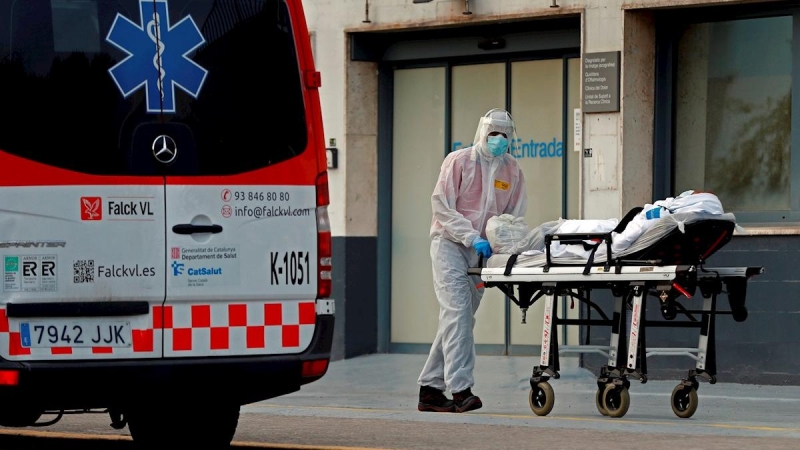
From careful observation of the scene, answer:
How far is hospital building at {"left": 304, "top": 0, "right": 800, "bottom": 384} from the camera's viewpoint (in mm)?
12516

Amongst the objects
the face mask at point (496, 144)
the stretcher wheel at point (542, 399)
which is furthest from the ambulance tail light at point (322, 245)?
the face mask at point (496, 144)

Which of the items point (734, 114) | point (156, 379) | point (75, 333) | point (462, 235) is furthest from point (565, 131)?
point (75, 333)

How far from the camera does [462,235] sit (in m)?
10.3

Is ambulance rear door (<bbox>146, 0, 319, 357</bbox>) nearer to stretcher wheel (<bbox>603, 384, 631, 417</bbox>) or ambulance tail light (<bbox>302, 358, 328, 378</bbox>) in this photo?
ambulance tail light (<bbox>302, 358, 328, 378</bbox>)

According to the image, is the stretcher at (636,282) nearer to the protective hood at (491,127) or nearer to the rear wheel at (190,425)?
the protective hood at (491,127)

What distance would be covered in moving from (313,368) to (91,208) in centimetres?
124

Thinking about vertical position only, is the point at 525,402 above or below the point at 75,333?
below

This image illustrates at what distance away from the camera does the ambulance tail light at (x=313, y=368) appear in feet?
24.2

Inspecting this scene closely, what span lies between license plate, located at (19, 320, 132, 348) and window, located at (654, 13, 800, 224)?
6.84m

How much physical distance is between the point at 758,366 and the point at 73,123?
676 cm

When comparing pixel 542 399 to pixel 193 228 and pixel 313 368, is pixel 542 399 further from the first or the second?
pixel 193 228

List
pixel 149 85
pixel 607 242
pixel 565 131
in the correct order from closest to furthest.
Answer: pixel 149 85 → pixel 607 242 → pixel 565 131

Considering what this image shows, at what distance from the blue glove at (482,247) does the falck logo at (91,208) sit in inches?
144

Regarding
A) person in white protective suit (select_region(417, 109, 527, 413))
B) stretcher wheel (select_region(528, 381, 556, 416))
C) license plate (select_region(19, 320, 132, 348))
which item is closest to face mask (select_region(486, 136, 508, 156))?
person in white protective suit (select_region(417, 109, 527, 413))
